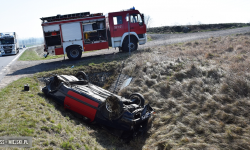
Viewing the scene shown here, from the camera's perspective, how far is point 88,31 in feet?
43.9

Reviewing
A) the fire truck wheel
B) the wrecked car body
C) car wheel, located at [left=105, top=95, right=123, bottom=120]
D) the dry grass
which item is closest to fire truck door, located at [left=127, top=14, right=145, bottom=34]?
the fire truck wheel

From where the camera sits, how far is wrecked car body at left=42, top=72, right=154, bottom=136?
234 inches

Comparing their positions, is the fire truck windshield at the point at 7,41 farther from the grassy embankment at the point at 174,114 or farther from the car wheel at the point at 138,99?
the car wheel at the point at 138,99

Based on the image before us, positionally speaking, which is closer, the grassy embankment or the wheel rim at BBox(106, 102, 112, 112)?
the grassy embankment

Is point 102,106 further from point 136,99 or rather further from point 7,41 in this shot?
point 7,41

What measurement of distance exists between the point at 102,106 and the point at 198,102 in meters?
3.10

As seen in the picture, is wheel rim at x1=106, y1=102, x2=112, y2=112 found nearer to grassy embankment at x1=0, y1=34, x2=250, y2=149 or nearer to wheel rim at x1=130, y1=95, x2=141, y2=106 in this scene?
grassy embankment at x1=0, y1=34, x2=250, y2=149

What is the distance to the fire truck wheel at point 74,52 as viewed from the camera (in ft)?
44.1

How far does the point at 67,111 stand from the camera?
7.11 meters

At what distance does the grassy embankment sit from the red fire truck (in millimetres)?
4662

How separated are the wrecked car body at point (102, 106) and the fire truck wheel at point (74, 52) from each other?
20.0ft

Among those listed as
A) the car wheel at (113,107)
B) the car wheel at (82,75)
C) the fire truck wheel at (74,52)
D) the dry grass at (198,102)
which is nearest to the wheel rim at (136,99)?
the dry grass at (198,102)


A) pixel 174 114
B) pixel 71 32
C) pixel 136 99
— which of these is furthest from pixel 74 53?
pixel 174 114

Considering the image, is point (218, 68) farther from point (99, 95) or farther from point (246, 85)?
point (99, 95)
